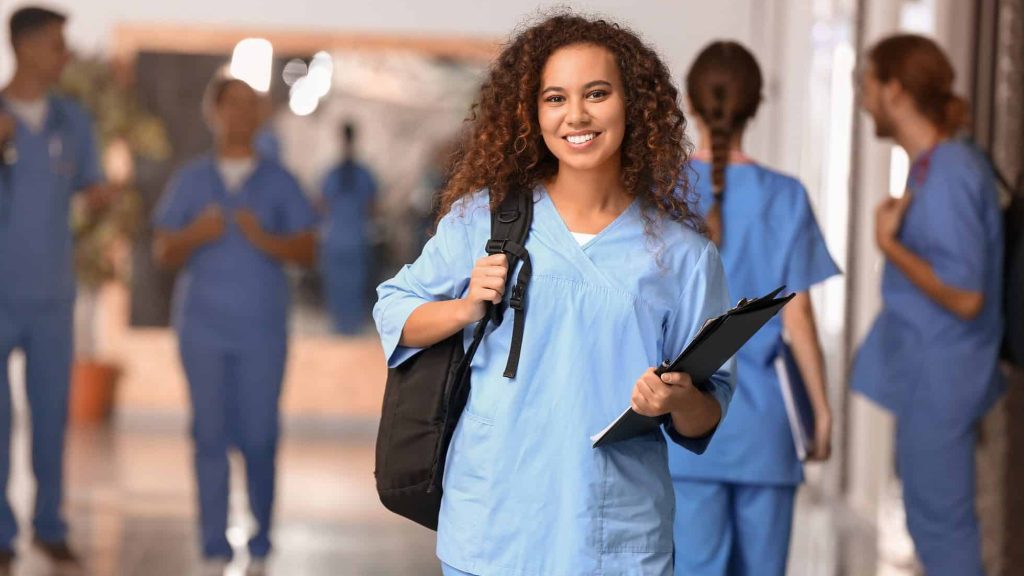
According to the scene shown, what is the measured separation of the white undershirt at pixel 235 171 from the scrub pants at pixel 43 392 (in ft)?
2.25

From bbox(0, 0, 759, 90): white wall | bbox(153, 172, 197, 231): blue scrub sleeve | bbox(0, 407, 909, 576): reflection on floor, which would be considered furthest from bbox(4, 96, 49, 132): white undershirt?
bbox(0, 0, 759, 90): white wall

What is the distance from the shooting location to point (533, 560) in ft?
6.60

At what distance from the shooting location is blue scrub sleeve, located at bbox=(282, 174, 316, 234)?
5.01m

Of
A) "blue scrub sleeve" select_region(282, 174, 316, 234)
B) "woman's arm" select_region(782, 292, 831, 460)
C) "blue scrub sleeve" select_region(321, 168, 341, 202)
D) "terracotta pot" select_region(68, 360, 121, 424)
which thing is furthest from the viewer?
"blue scrub sleeve" select_region(321, 168, 341, 202)

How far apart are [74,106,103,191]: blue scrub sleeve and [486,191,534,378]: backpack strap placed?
3.35 metres

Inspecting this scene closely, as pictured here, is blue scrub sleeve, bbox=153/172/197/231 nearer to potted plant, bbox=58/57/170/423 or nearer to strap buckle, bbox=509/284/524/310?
potted plant, bbox=58/57/170/423

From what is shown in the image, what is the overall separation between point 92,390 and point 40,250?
10.8 ft

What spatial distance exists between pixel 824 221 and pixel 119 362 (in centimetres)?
391

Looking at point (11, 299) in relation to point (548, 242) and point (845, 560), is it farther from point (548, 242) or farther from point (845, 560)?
point (548, 242)

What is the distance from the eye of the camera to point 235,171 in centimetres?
502

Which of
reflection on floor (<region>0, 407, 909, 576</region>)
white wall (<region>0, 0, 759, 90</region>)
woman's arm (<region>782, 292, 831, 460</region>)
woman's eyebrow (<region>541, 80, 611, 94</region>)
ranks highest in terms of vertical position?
white wall (<region>0, 0, 759, 90</region>)

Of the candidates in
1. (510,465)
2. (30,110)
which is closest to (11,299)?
(30,110)

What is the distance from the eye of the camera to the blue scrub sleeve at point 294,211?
5.01 metres

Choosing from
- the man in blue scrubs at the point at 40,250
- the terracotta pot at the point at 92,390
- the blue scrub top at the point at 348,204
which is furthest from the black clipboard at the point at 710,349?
the terracotta pot at the point at 92,390
